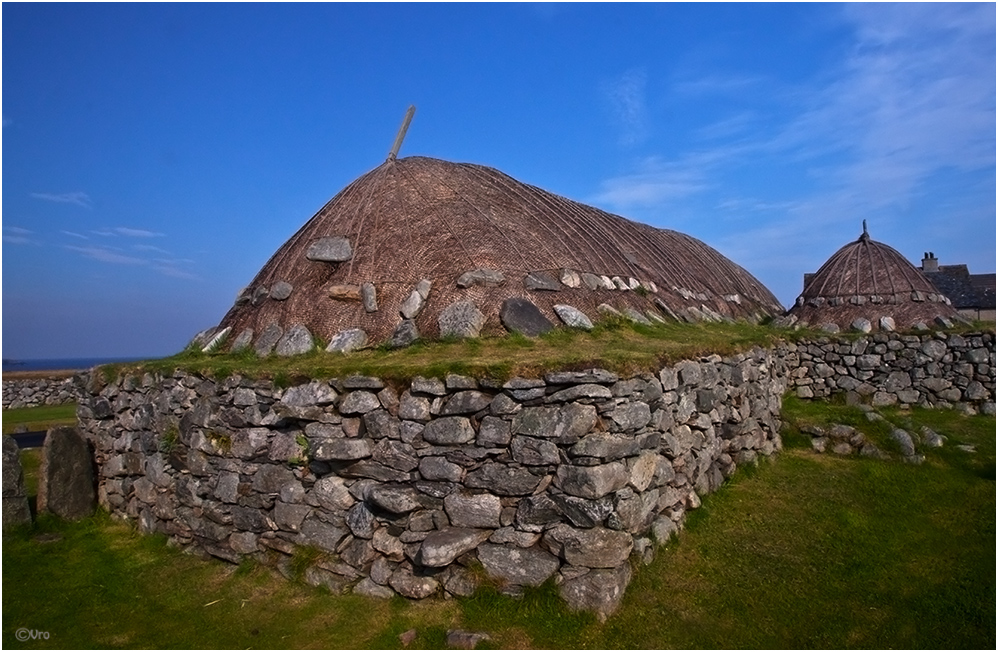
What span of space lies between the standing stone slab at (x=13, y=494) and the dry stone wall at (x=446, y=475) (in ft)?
6.76

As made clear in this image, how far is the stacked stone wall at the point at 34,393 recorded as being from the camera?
26.4 m

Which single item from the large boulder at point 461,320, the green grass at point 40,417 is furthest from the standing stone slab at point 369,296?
the green grass at point 40,417

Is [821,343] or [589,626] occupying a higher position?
[821,343]

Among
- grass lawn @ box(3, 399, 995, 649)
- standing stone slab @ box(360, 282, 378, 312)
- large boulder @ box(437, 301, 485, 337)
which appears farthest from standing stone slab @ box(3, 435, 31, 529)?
large boulder @ box(437, 301, 485, 337)

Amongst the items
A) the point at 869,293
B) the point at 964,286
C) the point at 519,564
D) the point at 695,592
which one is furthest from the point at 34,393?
the point at 964,286

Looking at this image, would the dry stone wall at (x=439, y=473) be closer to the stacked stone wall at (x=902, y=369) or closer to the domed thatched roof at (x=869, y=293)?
the stacked stone wall at (x=902, y=369)

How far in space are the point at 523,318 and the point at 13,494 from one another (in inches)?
271

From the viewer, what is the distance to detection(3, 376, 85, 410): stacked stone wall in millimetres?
26406

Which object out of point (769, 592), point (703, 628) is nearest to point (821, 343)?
point (769, 592)

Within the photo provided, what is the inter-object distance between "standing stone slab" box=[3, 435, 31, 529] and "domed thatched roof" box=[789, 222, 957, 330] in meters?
14.7

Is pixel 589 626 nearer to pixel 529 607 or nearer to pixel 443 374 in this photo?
pixel 529 607

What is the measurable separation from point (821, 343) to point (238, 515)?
1128 cm

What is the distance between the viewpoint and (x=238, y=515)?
676 cm

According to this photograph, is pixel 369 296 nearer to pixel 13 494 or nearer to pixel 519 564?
pixel 519 564
